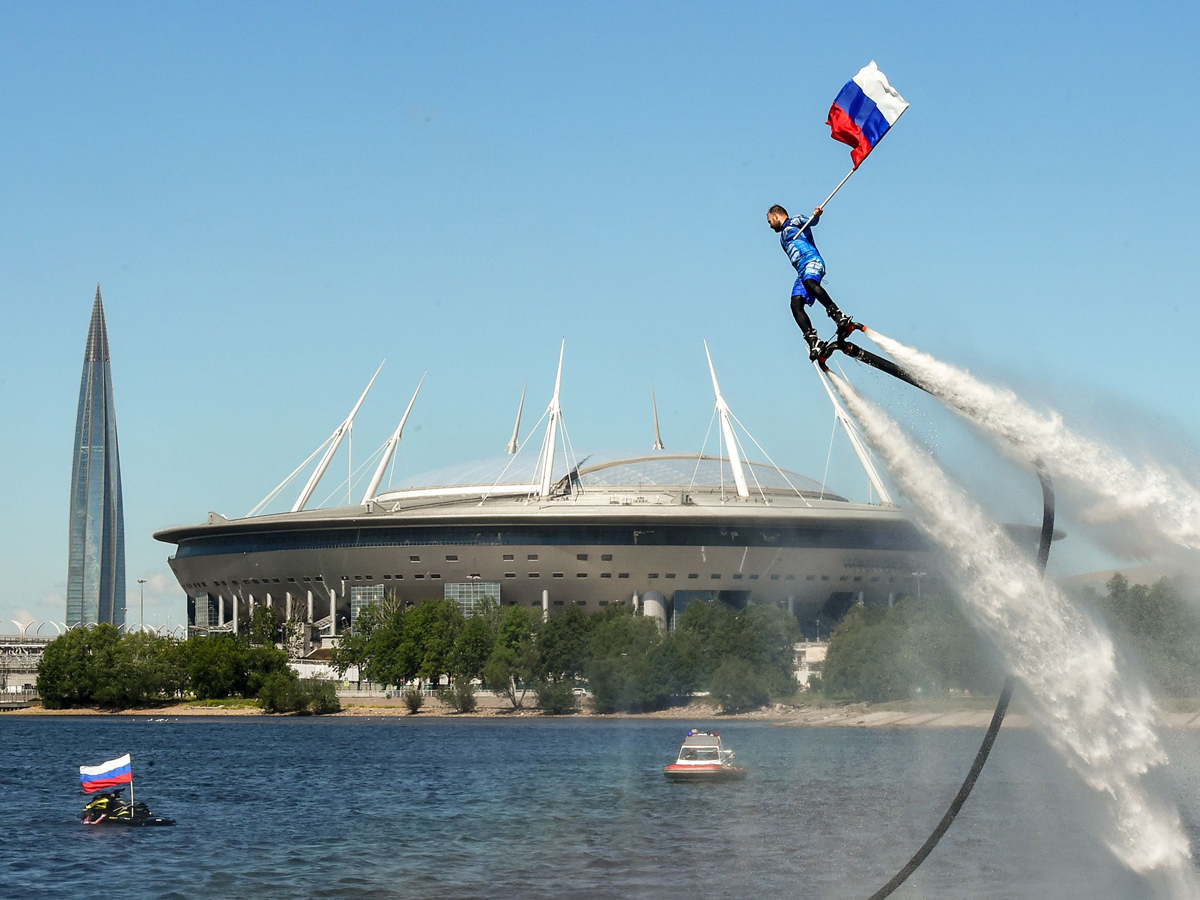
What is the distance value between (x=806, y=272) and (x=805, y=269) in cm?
4

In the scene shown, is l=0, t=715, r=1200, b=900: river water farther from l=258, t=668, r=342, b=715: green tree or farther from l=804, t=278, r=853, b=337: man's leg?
l=258, t=668, r=342, b=715: green tree

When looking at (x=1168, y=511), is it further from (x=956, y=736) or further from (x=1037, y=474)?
(x=956, y=736)

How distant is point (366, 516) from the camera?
5758 inches

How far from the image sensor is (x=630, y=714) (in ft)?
353

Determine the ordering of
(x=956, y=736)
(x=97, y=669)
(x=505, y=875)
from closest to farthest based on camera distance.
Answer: (x=505, y=875) → (x=956, y=736) → (x=97, y=669)

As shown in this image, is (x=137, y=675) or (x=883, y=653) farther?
(x=137, y=675)

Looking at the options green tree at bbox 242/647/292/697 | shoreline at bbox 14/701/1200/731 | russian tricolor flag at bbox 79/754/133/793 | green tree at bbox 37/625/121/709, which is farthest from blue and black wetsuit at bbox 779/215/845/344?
green tree at bbox 37/625/121/709

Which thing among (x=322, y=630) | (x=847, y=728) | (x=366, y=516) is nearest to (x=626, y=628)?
(x=847, y=728)

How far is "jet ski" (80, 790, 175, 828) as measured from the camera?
45.6m

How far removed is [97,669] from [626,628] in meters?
45.0

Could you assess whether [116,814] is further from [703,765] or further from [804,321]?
[804,321]

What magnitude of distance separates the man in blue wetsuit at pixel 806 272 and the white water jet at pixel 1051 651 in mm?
2764

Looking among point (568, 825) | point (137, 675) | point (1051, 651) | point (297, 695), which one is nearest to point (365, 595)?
point (137, 675)

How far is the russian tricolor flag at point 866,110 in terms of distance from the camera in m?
16.5
